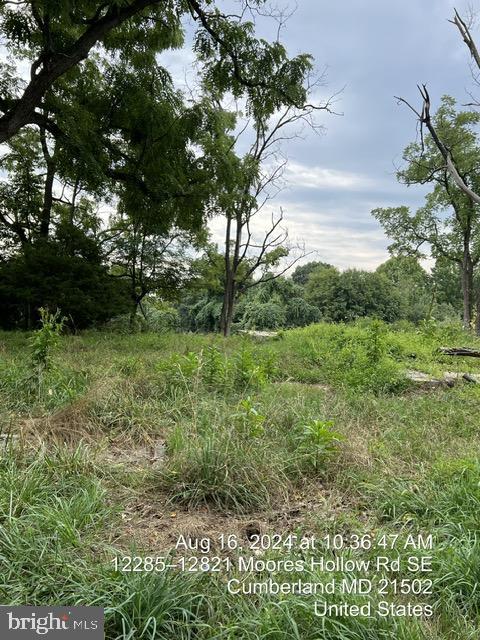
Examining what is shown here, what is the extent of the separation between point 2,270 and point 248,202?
23.3 ft

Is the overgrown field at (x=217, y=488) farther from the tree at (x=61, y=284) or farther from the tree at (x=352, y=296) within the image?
the tree at (x=352, y=296)

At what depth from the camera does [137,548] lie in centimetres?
192

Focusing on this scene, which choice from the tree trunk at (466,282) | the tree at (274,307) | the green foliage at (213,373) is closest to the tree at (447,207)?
the tree trunk at (466,282)

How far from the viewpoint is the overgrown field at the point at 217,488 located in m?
1.55

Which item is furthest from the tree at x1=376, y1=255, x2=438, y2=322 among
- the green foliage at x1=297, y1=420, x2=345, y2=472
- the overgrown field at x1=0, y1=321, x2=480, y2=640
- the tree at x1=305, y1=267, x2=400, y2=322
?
the green foliage at x1=297, y1=420, x2=345, y2=472

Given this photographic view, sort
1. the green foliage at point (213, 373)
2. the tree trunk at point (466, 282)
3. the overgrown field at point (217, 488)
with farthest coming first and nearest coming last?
the tree trunk at point (466, 282) < the green foliage at point (213, 373) < the overgrown field at point (217, 488)

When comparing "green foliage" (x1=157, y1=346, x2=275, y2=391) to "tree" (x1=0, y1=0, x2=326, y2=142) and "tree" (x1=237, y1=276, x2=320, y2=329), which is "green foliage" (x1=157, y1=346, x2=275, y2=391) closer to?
"tree" (x1=0, y1=0, x2=326, y2=142)

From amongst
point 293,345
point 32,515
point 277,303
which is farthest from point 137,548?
point 277,303

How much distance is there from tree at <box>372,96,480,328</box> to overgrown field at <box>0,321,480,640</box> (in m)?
13.6

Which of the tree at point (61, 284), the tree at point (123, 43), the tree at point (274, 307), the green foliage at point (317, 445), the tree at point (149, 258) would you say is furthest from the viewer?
the tree at point (274, 307)

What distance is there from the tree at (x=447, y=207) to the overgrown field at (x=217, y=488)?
44.5ft

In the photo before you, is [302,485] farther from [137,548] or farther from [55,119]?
[55,119]

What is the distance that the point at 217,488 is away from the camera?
8.08 feet

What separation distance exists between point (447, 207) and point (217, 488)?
1919 centimetres
